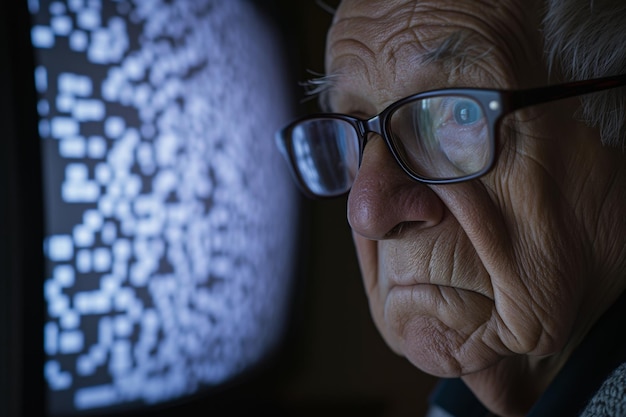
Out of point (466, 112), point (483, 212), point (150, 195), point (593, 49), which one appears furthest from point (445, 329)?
point (150, 195)

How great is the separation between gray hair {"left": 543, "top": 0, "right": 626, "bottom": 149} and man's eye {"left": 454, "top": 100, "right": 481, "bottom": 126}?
0.32ft

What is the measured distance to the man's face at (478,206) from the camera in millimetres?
663

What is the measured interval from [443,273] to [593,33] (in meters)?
0.31

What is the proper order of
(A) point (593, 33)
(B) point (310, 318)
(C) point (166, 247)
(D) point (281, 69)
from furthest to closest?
(B) point (310, 318), (D) point (281, 69), (C) point (166, 247), (A) point (593, 33)

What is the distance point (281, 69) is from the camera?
3.99 feet

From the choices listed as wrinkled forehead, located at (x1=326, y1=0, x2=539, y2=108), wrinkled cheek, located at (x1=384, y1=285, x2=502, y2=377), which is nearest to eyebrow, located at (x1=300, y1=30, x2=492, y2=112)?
wrinkled forehead, located at (x1=326, y1=0, x2=539, y2=108)

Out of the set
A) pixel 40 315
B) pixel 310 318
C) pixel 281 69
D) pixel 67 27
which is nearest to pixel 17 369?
pixel 40 315

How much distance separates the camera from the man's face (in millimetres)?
663

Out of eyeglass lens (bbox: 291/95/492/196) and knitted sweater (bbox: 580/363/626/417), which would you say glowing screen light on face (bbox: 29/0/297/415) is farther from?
knitted sweater (bbox: 580/363/626/417)

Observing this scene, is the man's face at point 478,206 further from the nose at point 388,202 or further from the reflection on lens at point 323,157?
the reflection on lens at point 323,157

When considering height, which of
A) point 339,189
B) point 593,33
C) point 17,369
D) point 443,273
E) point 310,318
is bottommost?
point 310,318

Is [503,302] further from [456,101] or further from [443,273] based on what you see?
[456,101]

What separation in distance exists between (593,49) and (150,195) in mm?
640

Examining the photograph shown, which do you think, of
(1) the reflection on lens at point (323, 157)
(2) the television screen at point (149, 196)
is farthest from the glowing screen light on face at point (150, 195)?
(1) the reflection on lens at point (323, 157)
